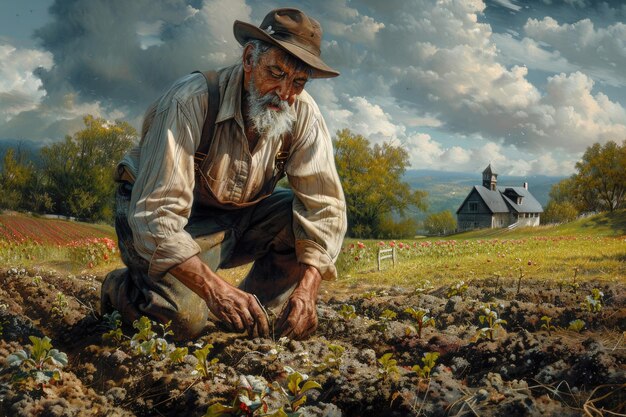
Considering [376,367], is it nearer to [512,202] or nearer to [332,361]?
[332,361]

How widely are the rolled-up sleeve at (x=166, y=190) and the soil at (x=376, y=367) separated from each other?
1.72 feet

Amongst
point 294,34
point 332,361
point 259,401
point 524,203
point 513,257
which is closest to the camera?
point 259,401

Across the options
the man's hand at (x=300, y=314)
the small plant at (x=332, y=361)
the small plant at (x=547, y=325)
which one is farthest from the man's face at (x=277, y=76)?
the small plant at (x=547, y=325)

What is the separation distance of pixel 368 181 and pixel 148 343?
15425mm

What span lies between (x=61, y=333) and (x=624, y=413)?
10.3 feet

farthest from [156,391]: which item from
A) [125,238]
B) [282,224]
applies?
[282,224]

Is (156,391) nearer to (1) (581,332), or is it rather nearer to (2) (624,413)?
(2) (624,413)

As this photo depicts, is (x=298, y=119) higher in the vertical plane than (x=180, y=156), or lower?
higher

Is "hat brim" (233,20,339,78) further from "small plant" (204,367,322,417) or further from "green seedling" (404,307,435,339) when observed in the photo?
"small plant" (204,367,322,417)

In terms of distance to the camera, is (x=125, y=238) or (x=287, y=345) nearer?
(x=287, y=345)

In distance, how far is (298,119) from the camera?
10.5ft

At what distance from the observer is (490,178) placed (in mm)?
29203

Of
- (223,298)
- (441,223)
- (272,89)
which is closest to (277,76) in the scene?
(272,89)

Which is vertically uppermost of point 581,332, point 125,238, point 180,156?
point 180,156
